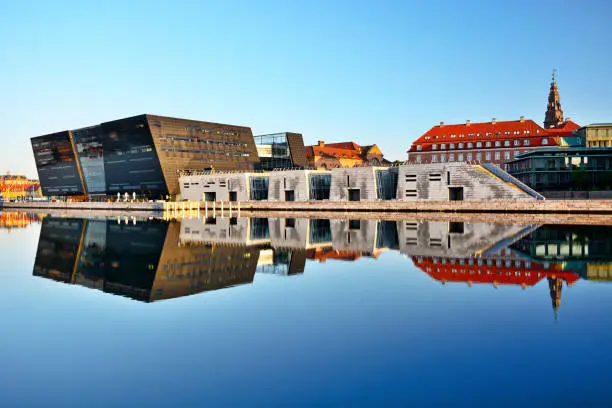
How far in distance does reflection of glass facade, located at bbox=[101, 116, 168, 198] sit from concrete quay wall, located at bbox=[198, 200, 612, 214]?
24409 mm

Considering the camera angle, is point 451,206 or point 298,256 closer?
point 298,256

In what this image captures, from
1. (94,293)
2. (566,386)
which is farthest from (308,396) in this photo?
(94,293)

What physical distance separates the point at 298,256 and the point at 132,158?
8857cm

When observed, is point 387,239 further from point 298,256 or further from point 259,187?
point 259,187

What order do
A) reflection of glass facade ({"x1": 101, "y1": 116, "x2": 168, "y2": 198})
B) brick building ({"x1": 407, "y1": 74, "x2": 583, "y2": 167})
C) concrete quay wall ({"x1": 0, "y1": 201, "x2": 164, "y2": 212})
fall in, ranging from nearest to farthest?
concrete quay wall ({"x1": 0, "y1": 201, "x2": 164, "y2": 212}) < reflection of glass facade ({"x1": 101, "y1": 116, "x2": 168, "y2": 198}) < brick building ({"x1": 407, "y1": 74, "x2": 583, "y2": 167})

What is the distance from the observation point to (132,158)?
107 m

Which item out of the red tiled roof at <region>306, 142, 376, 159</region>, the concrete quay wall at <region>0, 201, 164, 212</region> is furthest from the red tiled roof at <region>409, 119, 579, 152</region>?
the concrete quay wall at <region>0, 201, 164, 212</region>

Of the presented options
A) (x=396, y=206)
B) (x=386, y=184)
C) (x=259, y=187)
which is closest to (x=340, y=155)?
(x=259, y=187)

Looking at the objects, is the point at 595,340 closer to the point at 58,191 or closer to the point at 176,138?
the point at 176,138

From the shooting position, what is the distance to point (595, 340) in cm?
1113

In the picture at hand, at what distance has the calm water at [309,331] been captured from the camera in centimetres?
857

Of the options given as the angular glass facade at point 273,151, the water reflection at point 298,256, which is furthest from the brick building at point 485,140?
the water reflection at point 298,256

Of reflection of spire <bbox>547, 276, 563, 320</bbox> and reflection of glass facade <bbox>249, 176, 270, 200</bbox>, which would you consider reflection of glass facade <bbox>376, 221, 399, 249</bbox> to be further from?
reflection of glass facade <bbox>249, 176, 270, 200</bbox>

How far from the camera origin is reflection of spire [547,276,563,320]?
579 inches
